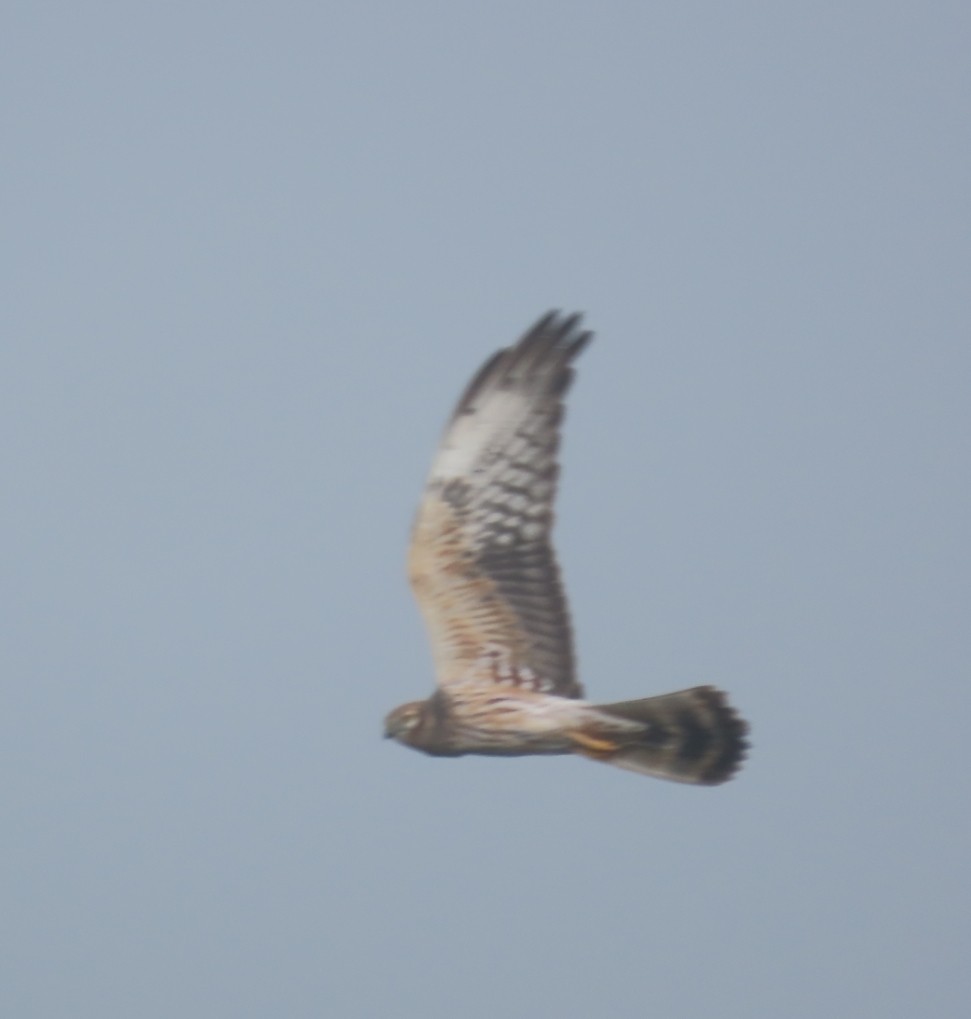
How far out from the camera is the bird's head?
263 inches

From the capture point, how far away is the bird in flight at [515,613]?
6.52 m

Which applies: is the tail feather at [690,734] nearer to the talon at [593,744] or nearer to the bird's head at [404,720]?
the talon at [593,744]

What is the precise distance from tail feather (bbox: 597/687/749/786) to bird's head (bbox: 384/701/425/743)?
714 mm

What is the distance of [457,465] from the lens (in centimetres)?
684

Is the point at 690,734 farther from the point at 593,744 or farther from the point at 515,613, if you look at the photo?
the point at 515,613

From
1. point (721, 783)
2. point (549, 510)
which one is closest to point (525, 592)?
point (549, 510)

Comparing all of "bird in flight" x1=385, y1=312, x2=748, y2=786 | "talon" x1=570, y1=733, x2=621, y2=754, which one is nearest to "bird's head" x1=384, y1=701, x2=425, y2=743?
"bird in flight" x1=385, y1=312, x2=748, y2=786

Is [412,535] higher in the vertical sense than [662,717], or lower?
higher

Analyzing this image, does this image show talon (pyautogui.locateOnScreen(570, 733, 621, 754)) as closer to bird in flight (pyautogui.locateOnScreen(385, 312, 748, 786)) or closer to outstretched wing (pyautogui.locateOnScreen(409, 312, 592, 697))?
bird in flight (pyautogui.locateOnScreen(385, 312, 748, 786))

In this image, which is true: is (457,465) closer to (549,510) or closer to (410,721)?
(549,510)

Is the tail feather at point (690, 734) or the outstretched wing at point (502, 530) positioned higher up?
the outstretched wing at point (502, 530)

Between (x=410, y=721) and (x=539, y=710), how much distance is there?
51cm

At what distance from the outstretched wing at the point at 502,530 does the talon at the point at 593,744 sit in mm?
259

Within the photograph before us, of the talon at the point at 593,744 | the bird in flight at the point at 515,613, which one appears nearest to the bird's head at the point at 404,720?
the bird in flight at the point at 515,613
